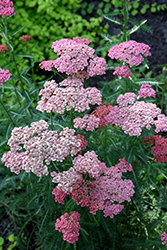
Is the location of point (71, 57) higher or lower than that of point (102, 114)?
higher

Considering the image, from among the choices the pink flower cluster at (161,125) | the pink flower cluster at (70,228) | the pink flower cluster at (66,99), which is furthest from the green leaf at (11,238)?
the pink flower cluster at (161,125)

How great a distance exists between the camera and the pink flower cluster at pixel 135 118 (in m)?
1.91

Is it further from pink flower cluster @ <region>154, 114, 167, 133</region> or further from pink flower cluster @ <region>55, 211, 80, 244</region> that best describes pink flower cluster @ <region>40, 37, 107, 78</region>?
pink flower cluster @ <region>55, 211, 80, 244</region>

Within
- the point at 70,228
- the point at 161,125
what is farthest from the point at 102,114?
the point at 70,228

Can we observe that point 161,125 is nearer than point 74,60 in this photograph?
Yes

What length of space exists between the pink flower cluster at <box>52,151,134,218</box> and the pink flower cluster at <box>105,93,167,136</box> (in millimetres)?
307

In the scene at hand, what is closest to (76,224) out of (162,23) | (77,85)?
(77,85)

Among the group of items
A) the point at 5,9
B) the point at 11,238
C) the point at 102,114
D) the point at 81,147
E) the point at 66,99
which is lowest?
the point at 11,238

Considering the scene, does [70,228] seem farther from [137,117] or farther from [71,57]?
[71,57]

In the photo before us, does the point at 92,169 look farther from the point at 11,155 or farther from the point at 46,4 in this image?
the point at 46,4

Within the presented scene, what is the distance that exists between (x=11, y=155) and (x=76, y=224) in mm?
642

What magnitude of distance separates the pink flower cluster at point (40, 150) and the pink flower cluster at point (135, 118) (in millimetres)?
348

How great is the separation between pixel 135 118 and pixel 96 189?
59cm

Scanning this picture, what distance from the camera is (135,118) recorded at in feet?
6.37
